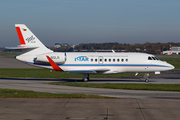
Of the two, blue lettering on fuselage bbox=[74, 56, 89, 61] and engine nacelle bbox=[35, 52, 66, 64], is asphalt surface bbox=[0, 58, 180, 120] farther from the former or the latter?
blue lettering on fuselage bbox=[74, 56, 89, 61]

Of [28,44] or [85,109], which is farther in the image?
[28,44]

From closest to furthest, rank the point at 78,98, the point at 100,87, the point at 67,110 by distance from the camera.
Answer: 1. the point at 67,110
2. the point at 78,98
3. the point at 100,87

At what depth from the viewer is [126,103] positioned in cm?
1631

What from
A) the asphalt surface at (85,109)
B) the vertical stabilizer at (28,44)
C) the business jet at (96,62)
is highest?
the vertical stabilizer at (28,44)

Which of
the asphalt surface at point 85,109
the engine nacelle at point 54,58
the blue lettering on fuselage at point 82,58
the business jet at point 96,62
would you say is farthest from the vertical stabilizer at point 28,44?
the asphalt surface at point 85,109

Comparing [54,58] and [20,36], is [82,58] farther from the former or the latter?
[20,36]

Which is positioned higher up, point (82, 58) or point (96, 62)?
point (82, 58)

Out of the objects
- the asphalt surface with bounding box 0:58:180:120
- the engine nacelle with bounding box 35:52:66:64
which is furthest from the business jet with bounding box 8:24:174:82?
the asphalt surface with bounding box 0:58:180:120

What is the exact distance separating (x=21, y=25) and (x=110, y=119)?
2253 centimetres

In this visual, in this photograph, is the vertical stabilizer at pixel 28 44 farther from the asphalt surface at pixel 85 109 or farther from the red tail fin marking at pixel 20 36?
the asphalt surface at pixel 85 109

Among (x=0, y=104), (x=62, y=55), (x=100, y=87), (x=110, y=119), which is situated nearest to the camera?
(x=110, y=119)

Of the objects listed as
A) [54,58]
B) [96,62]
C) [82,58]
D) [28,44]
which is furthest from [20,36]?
[96,62]

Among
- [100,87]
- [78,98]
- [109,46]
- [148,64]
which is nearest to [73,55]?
[100,87]

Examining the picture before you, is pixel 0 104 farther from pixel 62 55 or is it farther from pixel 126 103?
pixel 62 55
